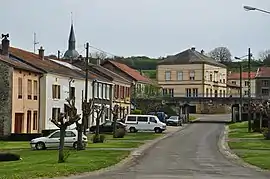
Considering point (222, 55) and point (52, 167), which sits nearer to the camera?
point (52, 167)

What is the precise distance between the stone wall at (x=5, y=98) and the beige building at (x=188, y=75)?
86.4m

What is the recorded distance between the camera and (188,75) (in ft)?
470

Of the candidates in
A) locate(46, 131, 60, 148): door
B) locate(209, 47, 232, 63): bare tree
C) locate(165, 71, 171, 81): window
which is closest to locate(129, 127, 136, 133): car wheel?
locate(46, 131, 60, 148): door

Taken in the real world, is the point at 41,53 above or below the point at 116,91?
above

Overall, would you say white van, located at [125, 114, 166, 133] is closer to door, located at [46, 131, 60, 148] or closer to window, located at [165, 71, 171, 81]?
door, located at [46, 131, 60, 148]

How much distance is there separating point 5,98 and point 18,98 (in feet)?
5.87

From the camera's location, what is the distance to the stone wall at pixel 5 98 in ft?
184

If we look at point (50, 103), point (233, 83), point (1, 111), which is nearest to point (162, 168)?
point (1, 111)

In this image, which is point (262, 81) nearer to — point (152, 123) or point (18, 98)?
point (152, 123)

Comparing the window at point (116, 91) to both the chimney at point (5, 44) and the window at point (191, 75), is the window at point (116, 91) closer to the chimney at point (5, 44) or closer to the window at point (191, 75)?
the chimney at point (5, 44)

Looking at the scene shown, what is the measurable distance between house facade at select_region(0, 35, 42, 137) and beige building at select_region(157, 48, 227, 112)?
3189 inches

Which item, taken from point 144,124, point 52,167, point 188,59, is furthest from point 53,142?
point 188,59

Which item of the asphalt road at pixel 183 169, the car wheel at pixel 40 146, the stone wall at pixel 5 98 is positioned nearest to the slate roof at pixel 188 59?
the stone wall at pixel 5 98

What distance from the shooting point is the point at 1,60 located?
56.5 metres
